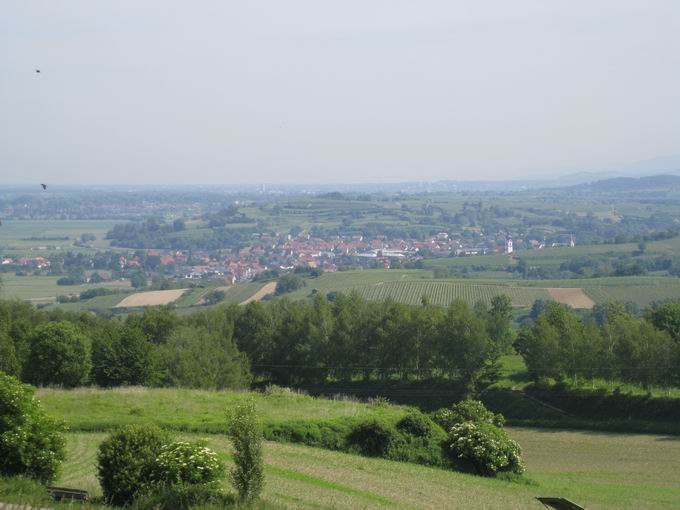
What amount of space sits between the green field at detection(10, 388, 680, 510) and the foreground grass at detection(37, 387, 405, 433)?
0.04 meters

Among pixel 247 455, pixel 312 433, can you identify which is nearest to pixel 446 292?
pixel 312 433

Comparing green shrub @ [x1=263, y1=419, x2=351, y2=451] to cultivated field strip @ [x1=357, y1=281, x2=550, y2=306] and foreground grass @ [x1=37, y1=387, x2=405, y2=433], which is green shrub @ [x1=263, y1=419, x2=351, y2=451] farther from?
cultivated field strip @ [x1=357, y1=281, x2=550, y2=306]

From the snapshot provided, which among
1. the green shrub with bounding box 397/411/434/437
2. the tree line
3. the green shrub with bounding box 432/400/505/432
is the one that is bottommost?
the tree line

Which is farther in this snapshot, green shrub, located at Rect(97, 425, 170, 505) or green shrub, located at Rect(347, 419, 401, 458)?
green shrub, located at Rect(347, 419, 401, 458)

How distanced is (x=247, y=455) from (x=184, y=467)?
214 cm

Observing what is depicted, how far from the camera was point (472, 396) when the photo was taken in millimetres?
39719

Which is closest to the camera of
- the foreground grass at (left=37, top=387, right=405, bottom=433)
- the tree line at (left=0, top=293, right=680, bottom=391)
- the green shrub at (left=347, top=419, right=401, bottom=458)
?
the green shrub at (left=347, top=419, right=401, bottom=458)

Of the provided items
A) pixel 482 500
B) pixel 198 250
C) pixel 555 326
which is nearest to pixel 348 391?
pixel 555 326

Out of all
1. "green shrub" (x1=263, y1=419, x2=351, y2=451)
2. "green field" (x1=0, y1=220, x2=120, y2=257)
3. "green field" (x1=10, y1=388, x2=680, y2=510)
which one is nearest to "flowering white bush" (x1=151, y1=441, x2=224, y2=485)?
"green field" (x1=10, y1=388, x2=680, y2=510)

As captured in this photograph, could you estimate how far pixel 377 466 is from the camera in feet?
70.9

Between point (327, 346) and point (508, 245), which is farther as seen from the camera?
point (508, 245)

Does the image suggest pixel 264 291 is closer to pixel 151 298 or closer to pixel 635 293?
pixel 151 298

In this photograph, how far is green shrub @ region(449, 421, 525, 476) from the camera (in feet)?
74.5

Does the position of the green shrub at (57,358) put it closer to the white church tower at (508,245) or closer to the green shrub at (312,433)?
the green shrub at (312,433)
